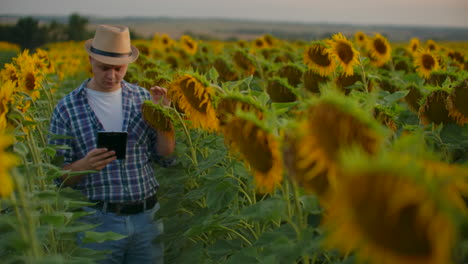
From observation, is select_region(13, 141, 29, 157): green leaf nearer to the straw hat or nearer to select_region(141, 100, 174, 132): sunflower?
select_region(141, 100, 174, 132): sunflower

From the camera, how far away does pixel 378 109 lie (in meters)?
2.30

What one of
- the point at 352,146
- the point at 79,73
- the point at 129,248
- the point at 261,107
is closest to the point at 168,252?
the point at 129,248

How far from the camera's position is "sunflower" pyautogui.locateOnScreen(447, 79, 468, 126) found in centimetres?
247

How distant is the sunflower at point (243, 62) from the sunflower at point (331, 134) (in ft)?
13.4

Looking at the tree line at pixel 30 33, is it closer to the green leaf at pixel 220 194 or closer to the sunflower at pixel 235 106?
the green leaf at pixel 220 194

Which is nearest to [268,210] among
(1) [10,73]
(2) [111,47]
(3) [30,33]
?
(2) [111,47]

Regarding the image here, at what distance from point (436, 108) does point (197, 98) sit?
119cm

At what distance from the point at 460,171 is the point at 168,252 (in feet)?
10.8

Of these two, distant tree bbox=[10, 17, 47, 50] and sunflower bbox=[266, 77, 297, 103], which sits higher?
sunflower bbox=[266, 77, 297, 103]

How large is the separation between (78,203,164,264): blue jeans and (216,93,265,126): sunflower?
58.8 inches

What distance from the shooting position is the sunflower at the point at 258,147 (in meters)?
1.54

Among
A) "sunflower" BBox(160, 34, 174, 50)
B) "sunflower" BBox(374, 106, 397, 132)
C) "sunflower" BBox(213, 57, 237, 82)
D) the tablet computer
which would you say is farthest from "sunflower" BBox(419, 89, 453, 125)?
"sunflower" BBox(160, 34, 174, 50)

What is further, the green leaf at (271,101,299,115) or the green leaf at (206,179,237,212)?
the green leaf at (206,179,237,212)

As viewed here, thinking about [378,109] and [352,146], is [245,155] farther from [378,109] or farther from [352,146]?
[378,109]
